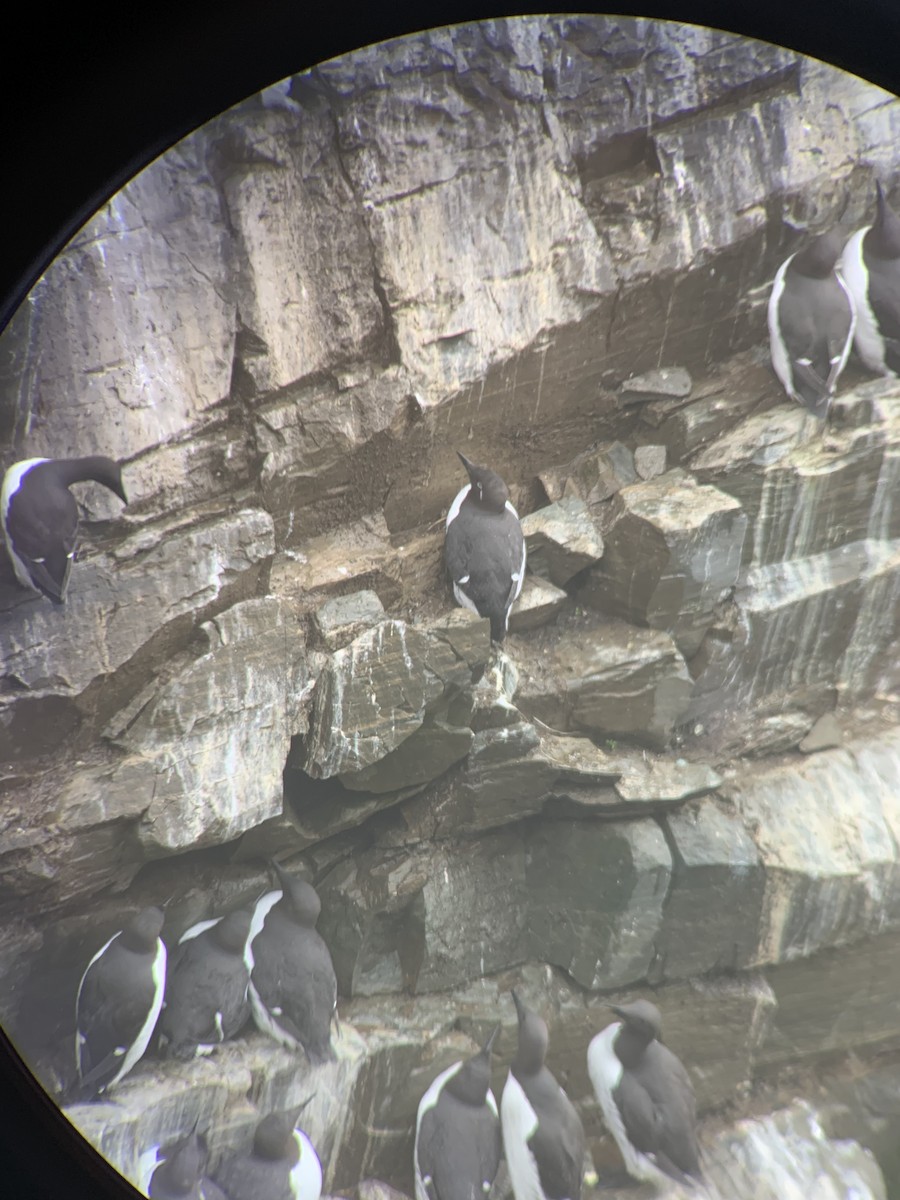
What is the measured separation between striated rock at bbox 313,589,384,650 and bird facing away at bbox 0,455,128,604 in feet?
2.29

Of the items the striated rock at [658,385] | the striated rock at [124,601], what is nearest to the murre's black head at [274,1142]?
the striated rock at [124,601]

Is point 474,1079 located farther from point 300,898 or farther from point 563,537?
point 563,537

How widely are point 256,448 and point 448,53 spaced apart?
1.18 m

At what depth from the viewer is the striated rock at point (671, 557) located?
2416 millimetres

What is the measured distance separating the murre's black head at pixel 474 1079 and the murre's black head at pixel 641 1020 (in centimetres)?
39

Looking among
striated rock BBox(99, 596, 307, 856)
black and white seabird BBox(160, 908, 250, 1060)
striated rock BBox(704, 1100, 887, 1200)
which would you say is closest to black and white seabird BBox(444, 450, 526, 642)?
striated rock BBox(99, 596, 307, 856)

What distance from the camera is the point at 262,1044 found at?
241 centimetres

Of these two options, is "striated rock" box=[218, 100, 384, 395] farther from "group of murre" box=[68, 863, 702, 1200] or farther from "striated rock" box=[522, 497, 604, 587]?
"group of murre" box=[68, 863, 702, 1200]

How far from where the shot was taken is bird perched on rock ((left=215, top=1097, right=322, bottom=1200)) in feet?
7.05

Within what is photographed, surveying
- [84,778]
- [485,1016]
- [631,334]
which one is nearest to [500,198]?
[631,334]

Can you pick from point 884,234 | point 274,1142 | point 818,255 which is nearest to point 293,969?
point 274,1142

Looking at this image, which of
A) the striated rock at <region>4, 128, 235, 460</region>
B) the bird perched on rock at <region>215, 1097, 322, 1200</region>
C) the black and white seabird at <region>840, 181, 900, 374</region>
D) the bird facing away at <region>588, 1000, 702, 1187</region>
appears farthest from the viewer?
the black and white seabird at <region>840, 181, 900, 374</region>

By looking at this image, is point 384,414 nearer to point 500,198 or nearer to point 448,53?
point 500,198

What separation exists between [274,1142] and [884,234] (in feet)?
10.5
